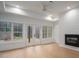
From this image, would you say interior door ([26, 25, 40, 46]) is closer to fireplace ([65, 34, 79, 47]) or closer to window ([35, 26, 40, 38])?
window ([35, 26, 40, 38])

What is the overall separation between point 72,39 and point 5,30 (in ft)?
15.6

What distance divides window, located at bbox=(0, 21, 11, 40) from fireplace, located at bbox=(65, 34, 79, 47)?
4292mm

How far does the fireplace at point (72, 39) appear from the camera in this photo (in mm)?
6058

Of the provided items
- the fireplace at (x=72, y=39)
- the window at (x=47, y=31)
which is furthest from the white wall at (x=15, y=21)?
the fireplace at (x=72, y=39)

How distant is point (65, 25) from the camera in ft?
23.6

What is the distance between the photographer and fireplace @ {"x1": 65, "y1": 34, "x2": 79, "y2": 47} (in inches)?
238

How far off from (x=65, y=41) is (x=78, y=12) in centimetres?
237

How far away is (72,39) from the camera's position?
643cm

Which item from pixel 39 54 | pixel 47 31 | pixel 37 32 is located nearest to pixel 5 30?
pixel 39 54

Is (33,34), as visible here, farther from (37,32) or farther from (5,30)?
(5,30)

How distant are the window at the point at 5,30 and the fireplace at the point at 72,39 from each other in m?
4.29

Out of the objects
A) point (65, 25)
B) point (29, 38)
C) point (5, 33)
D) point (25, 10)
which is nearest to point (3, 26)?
point (5, 33)

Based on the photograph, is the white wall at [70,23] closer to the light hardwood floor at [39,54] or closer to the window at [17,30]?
the light hardwood floor at [39,54]

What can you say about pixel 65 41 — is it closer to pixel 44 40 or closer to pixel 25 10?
pixel 44 40
